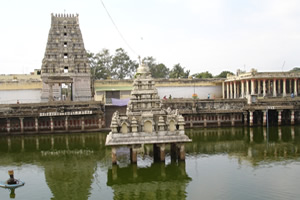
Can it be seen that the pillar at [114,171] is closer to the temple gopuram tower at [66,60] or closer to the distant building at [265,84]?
the temple gopuram tower at [66,60]

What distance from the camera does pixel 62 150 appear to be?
28.3 meters

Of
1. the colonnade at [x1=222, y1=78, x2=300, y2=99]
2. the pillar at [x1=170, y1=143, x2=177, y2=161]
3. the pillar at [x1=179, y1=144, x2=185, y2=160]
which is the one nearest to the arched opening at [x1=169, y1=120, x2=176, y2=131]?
the pillar at [x1=179, y1=144, x2=185, y2=160]

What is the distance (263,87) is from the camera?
46.7m

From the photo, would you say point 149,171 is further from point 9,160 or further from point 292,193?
point 9,160

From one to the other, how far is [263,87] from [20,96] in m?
33.5

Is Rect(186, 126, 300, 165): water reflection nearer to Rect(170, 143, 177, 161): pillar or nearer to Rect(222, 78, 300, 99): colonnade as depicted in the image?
Rect(170, 143, 177, 161): pillar

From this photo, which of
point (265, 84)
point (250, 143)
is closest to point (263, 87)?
point (265, 84)

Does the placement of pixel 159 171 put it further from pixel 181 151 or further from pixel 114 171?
pixel 114 171

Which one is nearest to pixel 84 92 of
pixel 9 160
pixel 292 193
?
pixel 9 160

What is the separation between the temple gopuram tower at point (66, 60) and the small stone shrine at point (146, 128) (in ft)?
79.8

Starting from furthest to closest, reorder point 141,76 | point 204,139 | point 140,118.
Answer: point 204,139
point 141,76
point 140,118

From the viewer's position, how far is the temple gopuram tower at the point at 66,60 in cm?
4606

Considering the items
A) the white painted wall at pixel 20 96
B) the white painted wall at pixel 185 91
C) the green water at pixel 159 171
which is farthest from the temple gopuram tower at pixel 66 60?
the green water at pixel 159 171

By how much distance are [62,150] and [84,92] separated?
1906cm
